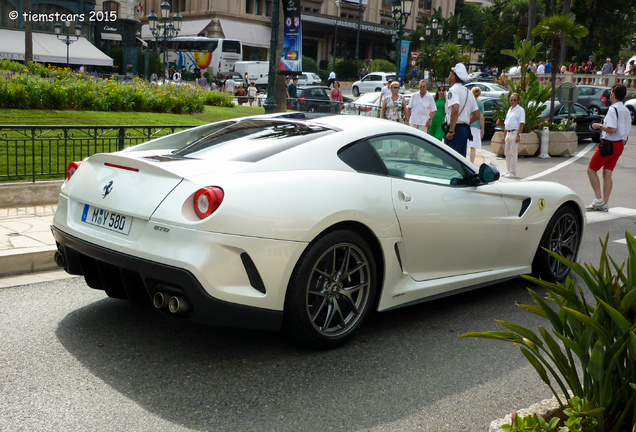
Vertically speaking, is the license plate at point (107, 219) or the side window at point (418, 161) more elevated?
the side window at point (418, 161)

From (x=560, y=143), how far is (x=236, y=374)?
17.8 meters

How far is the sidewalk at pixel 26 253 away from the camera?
598 centimetres

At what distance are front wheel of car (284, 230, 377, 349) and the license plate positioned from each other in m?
1.01

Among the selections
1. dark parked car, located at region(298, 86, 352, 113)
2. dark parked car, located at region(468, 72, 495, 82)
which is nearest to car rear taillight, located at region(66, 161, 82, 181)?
dark parked car, located at region(298, 86, 352, 113)

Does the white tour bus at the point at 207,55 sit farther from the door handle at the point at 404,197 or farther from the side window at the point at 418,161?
the door handle at the point at 404,197

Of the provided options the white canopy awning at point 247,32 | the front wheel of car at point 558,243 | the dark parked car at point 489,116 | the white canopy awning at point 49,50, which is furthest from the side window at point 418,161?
the white canopy awning at point 247,32

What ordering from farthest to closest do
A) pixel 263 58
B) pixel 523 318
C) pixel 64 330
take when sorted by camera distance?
pixel 263 58, pixel 523 318, pixel 64 330

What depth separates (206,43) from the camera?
60.2m

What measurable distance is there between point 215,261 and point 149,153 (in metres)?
1.39

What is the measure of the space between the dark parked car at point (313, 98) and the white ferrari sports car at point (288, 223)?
21215 mm

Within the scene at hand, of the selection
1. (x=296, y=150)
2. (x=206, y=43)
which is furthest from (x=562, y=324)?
(x=206, y=43)

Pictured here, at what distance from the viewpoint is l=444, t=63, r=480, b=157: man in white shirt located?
11294 mm

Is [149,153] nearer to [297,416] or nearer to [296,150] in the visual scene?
[296,150]

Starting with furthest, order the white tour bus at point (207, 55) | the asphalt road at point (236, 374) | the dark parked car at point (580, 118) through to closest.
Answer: the white tour bus at point (207, 55)
the dark parked car at point (580, 118)
the asphalt road at point (236, 374)
